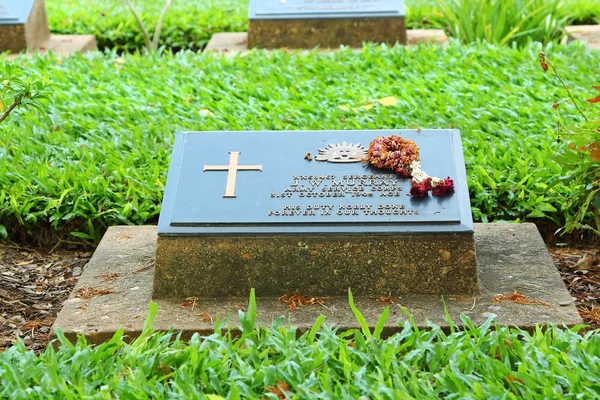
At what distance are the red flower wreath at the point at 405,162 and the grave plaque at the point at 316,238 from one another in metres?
0.03

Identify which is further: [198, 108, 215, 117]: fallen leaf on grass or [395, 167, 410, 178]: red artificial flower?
[198, 108, 215, 117]: fallen leaf on grass

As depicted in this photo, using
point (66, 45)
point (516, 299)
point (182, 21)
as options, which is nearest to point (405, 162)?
point (516, 299)

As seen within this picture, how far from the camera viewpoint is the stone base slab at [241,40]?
7641 millimetres

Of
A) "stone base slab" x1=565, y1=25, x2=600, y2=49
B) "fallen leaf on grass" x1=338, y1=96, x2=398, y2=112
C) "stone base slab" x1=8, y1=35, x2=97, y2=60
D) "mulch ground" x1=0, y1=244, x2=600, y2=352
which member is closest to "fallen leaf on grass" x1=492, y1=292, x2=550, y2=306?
"mulch ground" x1=0, y1=244, x2=600, y2=352

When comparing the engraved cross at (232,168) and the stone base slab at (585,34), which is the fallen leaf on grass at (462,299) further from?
the stone base slab at (585,34)

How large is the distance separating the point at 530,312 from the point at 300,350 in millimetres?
905

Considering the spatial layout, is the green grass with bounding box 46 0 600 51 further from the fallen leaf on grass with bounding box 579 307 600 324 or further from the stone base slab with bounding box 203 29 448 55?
the fallen leaf on grass with bounding box 579 307 600 324

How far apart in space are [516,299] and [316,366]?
3.13 feet

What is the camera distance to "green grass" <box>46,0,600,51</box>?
8.45 m

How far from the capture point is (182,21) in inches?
338

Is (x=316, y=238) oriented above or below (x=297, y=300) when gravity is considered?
above

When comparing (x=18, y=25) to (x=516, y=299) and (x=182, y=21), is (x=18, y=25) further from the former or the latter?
(x=516, y=299)

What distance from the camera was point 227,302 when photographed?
11.2 ft

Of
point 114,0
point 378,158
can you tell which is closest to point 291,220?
point 378,158
